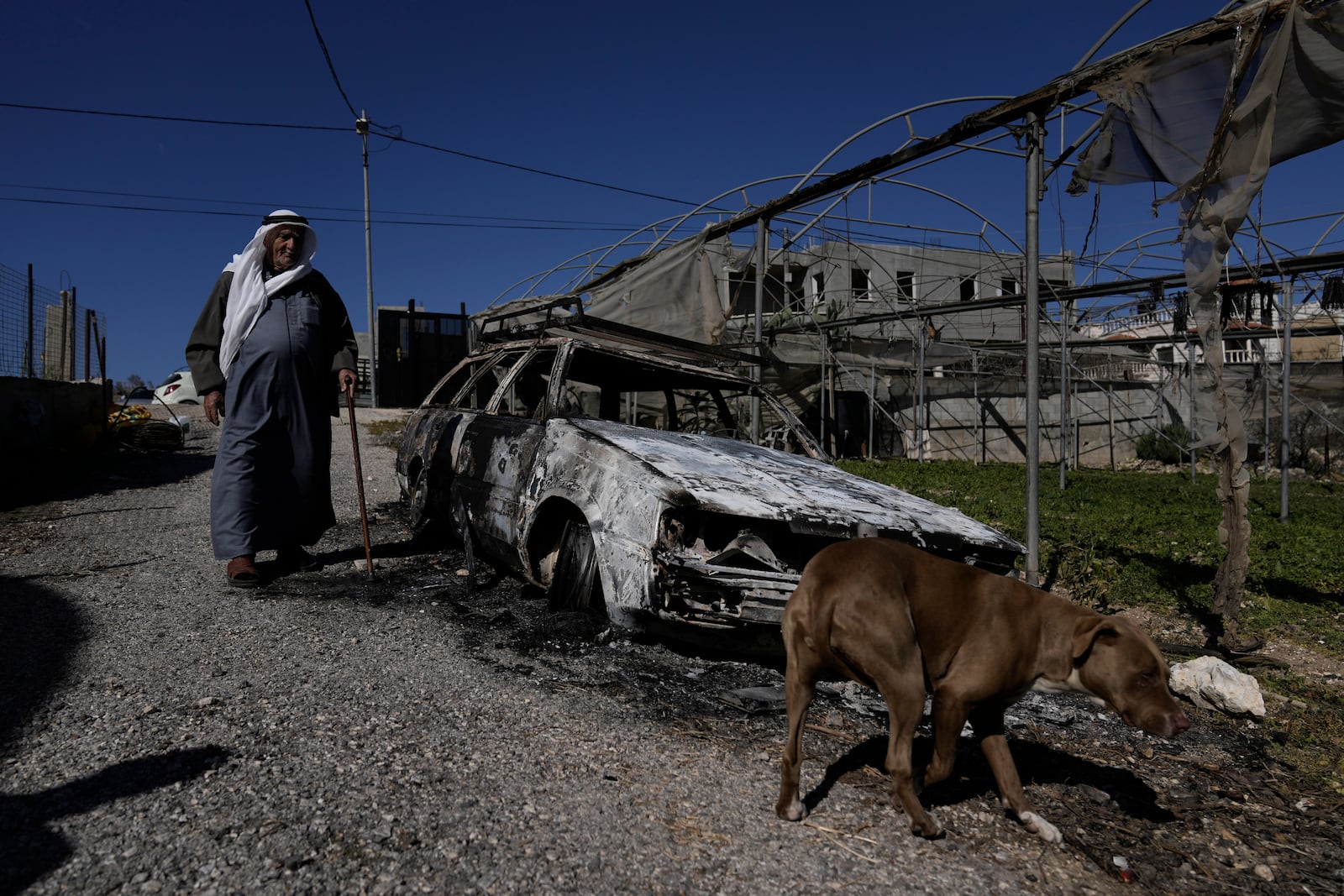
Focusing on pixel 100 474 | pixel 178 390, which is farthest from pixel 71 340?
pixel 178 390

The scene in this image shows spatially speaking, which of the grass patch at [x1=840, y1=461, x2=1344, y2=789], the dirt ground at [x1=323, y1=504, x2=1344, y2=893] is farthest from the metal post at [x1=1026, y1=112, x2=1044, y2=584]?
the dirt ground at [x1=323, y1=504, x2=1344, y2=893]

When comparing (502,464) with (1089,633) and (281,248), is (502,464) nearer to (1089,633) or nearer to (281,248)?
(281,248)

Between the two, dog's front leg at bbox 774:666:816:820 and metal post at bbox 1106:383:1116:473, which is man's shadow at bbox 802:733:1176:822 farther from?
metal post at bbox 1106:383:1116:473

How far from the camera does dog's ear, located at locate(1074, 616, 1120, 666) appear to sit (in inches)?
87.4

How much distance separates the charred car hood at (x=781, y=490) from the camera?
3184mm

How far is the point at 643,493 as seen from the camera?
3.30 m

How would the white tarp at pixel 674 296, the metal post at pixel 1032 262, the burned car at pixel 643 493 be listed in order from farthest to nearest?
the white tarp at pixel 674 296
the metal post at pixel 1032 262
the burned car at pixel 643 493

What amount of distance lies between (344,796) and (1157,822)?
237 centimetres

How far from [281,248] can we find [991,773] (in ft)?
15.0

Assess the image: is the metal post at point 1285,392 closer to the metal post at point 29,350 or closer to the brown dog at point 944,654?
the brown dog at point 944,654

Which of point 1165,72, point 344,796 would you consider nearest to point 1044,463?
point 1165,72

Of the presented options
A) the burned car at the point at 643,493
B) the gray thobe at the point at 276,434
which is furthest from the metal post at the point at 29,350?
the gray thobe at the point at 276,434

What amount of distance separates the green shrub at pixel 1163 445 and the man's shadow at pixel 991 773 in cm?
1733

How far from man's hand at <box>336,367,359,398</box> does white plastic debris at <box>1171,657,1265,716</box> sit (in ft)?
15.0
